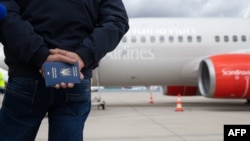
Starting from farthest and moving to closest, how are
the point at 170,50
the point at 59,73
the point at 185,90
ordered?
the point at 185,90 → the point at 170,50 → the point at 59,73

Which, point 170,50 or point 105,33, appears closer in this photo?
point 105,33

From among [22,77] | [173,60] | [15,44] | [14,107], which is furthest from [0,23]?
[173,60]

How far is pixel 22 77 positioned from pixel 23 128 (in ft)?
0.66

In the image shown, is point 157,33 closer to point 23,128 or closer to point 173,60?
point 173,60

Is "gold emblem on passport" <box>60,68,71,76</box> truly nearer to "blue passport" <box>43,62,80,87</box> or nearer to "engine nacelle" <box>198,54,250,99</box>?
"blue passport" <box>43,62,80,87</box>

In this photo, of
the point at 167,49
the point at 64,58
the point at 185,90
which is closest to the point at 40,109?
the point at 64,58

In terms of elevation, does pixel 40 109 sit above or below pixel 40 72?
below

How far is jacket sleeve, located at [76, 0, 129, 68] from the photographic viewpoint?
1645mm

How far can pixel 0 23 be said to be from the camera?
163 cm

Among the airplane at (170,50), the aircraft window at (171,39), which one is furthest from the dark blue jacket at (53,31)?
the aircraft window at (171,39)

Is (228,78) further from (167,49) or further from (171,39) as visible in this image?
(171,39)

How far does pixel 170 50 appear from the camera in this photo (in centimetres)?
1226

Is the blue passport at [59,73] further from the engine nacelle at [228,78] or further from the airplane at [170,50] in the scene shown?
the airplane at [170,50]

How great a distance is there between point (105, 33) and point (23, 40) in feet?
1.03
